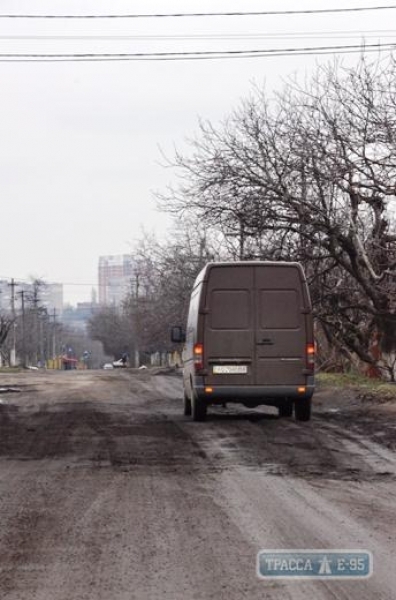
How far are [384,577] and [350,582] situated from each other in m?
0.23

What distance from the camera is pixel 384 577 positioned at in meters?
6.05

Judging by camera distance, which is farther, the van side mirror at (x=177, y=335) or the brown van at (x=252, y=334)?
the van side mirror at (x=177, y=335)

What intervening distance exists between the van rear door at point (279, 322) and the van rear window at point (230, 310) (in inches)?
8.0

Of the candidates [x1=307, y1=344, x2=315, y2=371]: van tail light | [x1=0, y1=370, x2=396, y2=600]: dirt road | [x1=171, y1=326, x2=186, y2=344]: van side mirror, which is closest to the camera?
[x1=0, y1=370, x2=396, y2=600]: dirt road

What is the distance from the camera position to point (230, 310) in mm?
16594

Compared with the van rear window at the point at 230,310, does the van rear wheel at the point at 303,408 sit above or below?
below

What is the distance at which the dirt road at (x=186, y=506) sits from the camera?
5.93 metres

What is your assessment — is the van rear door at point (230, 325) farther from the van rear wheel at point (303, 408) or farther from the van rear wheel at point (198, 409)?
the van rear wheel at point (303, 408)

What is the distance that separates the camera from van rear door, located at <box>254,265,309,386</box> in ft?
54.0

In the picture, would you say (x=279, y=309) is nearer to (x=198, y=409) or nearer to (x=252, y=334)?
(x=252, y=334)

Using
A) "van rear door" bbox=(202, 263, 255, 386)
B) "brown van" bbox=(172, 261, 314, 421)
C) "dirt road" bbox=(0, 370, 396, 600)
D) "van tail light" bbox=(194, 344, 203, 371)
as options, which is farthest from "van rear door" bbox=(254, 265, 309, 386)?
"dirt road" bbox=(0, 370, 396, 600)

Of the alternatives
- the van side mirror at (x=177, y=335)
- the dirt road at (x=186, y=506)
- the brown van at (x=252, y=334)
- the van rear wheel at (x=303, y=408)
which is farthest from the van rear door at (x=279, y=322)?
the van side mirror at (x=177, y=335)

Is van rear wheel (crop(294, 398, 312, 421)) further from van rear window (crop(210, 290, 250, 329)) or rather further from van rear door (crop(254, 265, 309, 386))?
van rear window (crop(210, 290, 250, 329))

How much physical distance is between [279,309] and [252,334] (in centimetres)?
62
